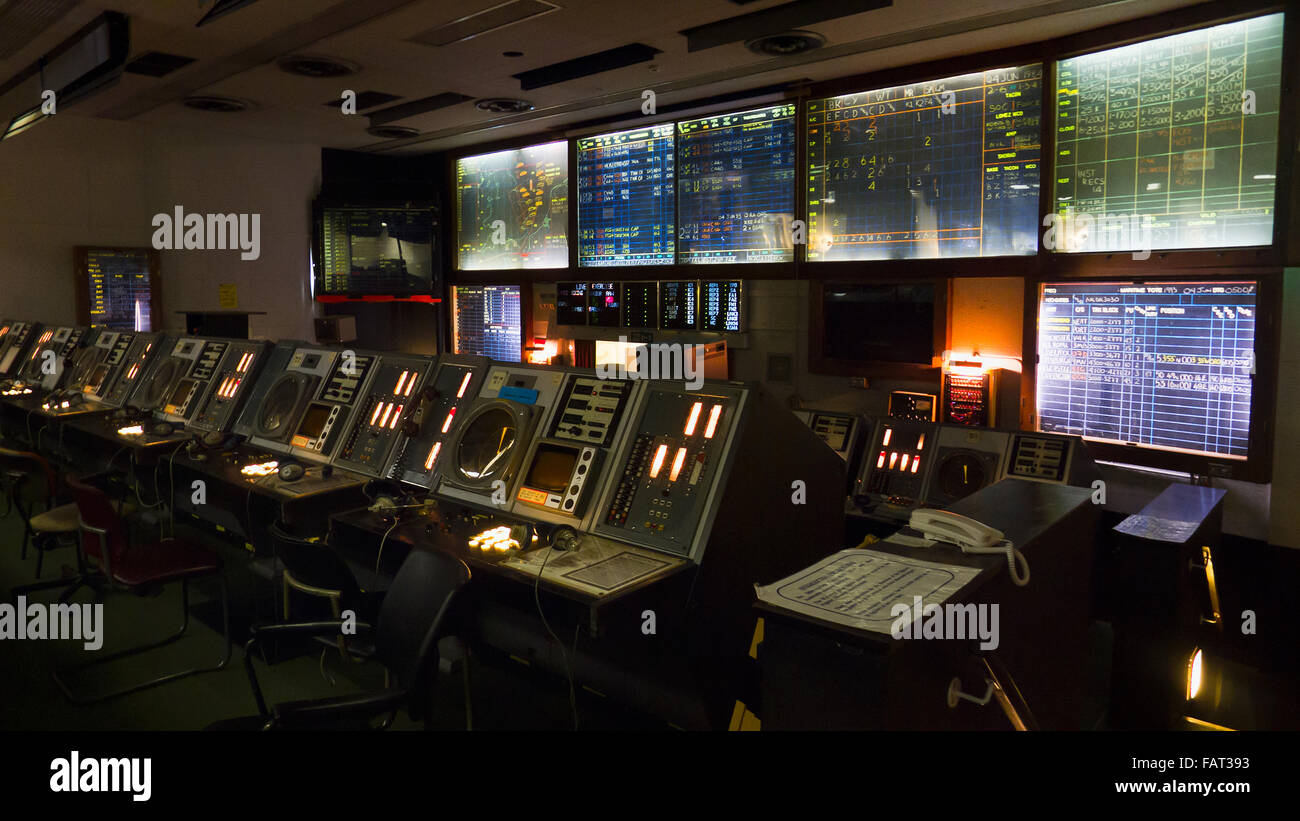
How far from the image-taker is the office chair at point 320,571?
2.62 m

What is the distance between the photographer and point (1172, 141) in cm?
433

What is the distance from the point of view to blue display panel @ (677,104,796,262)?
6020 mm

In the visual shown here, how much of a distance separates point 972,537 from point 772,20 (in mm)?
3718

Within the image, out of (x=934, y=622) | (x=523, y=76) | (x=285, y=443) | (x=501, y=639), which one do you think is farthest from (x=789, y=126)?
(x=934, y=622)

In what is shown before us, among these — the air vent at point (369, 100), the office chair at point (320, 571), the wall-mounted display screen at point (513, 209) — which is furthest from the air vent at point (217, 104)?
the office chair at point (320, 571)

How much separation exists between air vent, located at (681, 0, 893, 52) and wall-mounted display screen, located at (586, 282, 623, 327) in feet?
7.38

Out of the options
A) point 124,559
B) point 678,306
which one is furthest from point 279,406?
point 678,306

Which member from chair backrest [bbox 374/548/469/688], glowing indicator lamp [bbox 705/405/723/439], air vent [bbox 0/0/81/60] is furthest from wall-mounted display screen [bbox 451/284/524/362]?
chair backrest [bbox 374/548/469/688]

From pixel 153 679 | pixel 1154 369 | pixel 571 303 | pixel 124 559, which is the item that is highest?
pixel 571 303

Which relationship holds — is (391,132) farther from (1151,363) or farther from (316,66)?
(1151,363)

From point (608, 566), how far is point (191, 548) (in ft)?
7.27

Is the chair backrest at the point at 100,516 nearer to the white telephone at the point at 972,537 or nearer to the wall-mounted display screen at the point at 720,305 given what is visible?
the white telephone at the point at 972,537

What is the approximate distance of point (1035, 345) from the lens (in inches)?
192

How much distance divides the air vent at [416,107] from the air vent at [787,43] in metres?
2.54
